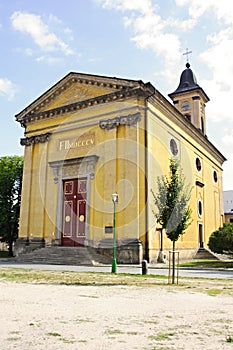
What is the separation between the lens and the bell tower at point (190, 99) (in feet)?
123

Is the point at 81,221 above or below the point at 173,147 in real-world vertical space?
below

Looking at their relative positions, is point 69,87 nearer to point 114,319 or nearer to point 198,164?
point 198,164

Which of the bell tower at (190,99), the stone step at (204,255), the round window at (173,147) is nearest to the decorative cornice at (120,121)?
the round window at (173,147)

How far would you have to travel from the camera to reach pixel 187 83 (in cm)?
3862

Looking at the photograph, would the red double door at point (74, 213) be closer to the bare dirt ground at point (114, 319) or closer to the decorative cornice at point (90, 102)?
the decorative cornice at point (90, 102)

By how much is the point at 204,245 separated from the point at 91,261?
1487 cm

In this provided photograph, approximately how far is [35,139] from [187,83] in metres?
19.0

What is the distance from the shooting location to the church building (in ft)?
73.9

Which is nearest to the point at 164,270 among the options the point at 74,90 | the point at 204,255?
the point at 204,255

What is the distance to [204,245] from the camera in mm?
32281

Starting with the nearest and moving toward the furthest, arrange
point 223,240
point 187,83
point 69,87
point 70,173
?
point 223,240 < point 70,173 < point 69,87 < point 187,83

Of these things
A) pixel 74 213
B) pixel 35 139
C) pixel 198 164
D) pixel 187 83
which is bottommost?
pixel 74 213

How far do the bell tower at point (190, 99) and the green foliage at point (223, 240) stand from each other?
17097mm

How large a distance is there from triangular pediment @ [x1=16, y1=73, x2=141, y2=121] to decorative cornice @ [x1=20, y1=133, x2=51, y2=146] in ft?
7.06
